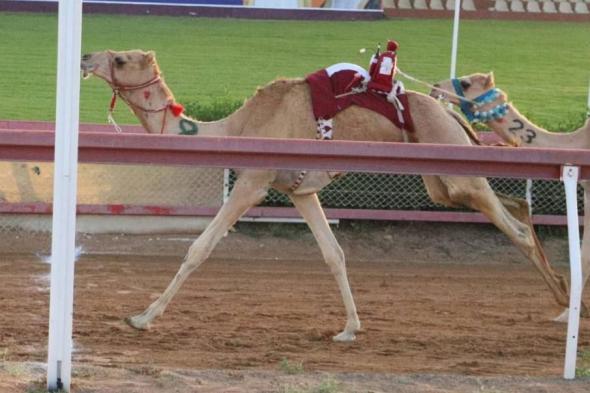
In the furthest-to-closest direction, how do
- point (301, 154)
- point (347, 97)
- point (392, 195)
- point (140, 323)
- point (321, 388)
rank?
point (392, 195), point (347, 97), point (140, 323), point (301, 154), point (321, 388)

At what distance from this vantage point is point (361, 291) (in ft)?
36.3

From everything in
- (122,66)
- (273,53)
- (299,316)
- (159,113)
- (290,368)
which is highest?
(122,66)

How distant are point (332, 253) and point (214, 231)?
35.8 inches

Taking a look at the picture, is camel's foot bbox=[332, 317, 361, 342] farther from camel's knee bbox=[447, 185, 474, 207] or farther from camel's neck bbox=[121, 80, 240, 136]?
camel's neck bbox=[121, 80, 240, 136]

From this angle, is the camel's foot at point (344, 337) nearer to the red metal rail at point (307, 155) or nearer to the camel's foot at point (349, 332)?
the camel's foot at point (349, 332)

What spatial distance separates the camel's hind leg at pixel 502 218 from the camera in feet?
31.6

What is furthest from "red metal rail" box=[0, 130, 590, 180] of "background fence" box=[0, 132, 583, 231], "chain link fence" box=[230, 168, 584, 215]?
"chain link fence" box=[230, 168, 584, 215]

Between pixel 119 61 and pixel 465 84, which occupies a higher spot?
pixel 119 61

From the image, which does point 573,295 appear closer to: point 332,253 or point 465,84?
point 332,253

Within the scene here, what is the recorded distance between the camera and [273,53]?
2538 cm

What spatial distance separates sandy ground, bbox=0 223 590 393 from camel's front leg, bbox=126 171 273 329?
0.16 meters

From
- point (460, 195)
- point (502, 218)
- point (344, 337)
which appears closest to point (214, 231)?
point (344, 337)

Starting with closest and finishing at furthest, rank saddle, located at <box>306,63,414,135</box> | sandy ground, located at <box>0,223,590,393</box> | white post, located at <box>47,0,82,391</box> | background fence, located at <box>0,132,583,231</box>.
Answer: white post, located at <box>47,0,82,391</box>
sandy ground, located at <box>0,223,590,393</box>
saddle, located at <box>306,63,414,135</box>
background fence, located at <box>0,132,583,231</box>

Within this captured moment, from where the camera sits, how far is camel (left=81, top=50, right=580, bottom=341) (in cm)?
946
